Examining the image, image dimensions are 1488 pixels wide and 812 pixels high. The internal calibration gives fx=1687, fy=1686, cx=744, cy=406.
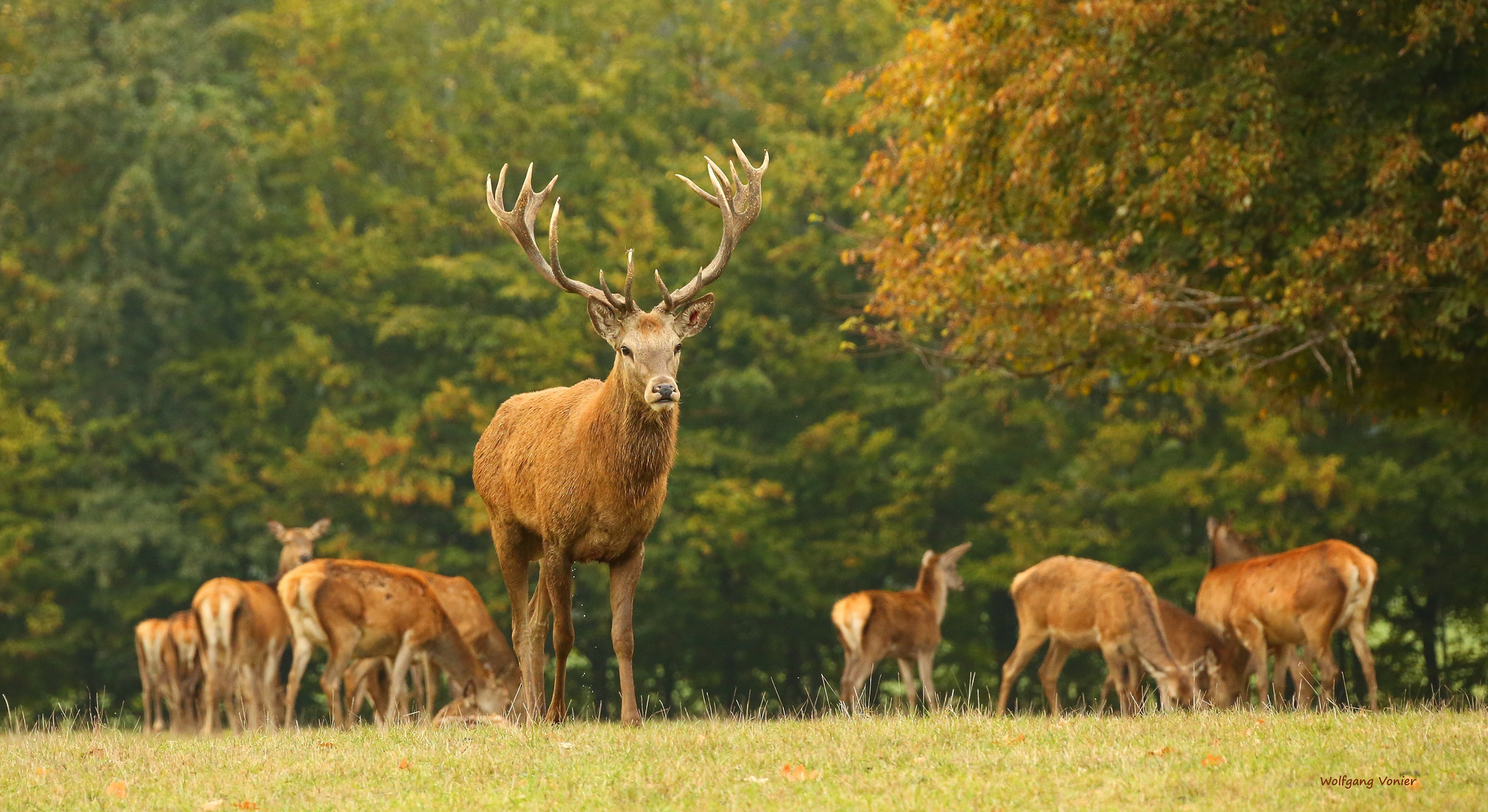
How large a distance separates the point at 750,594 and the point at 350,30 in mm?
10436

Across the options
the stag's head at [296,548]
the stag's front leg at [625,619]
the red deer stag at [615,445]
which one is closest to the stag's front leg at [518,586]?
the red deer stag at [615,445]

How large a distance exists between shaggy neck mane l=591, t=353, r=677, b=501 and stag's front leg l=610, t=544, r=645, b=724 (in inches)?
16.0

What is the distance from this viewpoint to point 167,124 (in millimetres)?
22203

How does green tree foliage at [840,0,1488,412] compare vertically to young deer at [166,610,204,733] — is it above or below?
above

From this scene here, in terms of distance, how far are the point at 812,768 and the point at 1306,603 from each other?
8.53 m

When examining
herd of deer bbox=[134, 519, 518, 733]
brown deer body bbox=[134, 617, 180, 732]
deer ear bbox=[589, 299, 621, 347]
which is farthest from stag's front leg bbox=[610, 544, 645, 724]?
brown deer body bbox=[134, 617, 180, 732]

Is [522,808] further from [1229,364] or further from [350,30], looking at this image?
[350,30]

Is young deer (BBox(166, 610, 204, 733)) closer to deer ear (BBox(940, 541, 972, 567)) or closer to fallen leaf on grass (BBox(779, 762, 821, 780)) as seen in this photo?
deer ear (BBox(940, 541, 972, 567))

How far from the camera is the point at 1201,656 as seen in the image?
14.1 m

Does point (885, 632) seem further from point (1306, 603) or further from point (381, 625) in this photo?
point (381, 625)

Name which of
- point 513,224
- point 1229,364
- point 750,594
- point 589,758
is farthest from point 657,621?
point 589,758

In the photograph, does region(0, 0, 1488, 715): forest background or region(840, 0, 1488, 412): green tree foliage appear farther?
region(0, 0, 1488, 715): forest background

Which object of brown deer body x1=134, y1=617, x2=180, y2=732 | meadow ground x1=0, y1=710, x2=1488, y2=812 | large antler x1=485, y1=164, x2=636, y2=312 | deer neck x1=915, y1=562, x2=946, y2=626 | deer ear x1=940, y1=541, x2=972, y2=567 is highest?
large antler x1=485, y1=164, x2=636, y2=312

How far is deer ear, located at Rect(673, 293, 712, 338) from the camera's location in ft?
28.3
